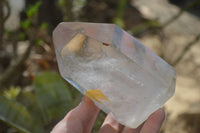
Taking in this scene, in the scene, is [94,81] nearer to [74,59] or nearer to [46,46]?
[74,59]

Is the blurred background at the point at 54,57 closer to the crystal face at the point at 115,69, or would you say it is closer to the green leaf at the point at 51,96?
the green leaf at the point at 51,96

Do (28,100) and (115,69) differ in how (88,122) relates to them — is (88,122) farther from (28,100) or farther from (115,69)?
(28,100)

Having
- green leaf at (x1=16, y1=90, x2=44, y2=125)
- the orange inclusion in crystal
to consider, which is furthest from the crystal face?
green leaf at (x1=16, y1=90, x2=44, y2=125)

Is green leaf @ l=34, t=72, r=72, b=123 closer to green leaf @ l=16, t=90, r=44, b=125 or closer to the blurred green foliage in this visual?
the blurred green foliage

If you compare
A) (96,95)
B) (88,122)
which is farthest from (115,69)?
(88,122)

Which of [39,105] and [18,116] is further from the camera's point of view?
[39,105]

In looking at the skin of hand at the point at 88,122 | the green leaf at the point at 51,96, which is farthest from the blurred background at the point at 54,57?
the skin of hand at the point at 88,122
